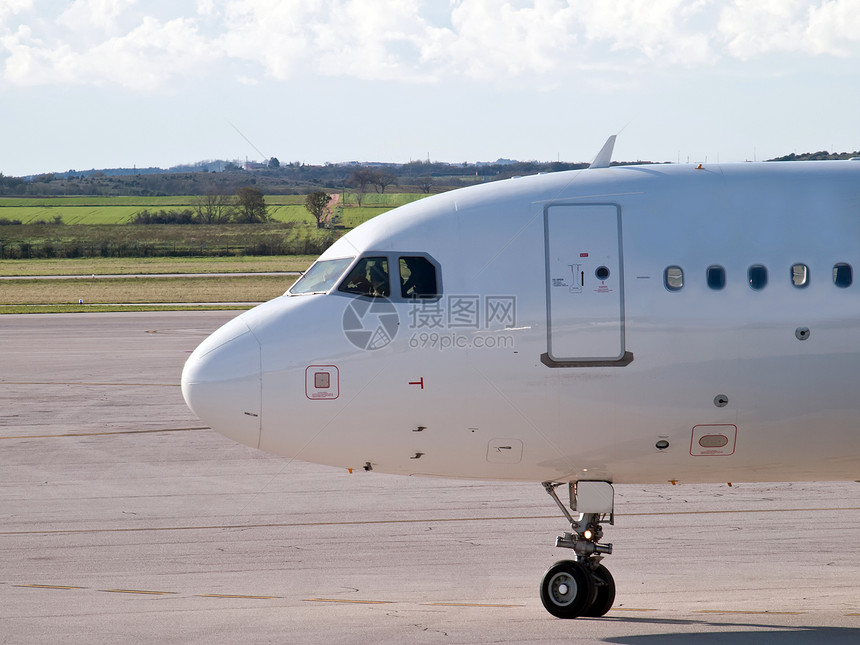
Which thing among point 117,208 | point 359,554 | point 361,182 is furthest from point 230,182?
point 359,554

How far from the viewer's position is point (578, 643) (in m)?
10.9

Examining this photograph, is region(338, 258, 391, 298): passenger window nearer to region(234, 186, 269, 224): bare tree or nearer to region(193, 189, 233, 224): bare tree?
region(234, 186, 269, 224): bare tree

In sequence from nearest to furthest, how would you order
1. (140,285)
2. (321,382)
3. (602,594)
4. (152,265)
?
(321,382), (602,594), (140,285), (152,265)

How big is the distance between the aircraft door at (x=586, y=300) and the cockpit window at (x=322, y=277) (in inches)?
94.3

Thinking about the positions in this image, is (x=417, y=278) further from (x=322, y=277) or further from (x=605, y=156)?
(x=605, y=156)

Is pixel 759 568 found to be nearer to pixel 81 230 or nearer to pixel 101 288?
pixel 101 288

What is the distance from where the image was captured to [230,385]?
34.1ft

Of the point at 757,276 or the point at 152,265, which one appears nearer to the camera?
the point at 757,276

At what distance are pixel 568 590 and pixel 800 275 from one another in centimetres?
458

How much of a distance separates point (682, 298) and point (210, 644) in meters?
6.77

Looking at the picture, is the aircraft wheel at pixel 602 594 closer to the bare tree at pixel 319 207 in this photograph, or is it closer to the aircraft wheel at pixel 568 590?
the aircraft wheel at pixel 568 590

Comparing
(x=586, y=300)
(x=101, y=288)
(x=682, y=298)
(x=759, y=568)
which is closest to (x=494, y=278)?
(x=586, y=300)

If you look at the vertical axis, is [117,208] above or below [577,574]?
above

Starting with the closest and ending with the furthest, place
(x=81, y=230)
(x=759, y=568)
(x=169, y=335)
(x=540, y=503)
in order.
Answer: (x=759, y=568), (x=540, y=503), (x=169, y=335), (x=81, y=230)
